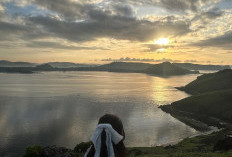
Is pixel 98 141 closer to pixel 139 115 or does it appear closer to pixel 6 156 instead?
pixel 6 156

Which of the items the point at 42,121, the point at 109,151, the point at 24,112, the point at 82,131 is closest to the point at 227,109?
the point at 82,131

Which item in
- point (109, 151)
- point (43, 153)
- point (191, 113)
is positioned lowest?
point (191, 113)

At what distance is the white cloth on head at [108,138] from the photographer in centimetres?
554

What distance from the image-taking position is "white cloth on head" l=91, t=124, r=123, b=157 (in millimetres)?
5535

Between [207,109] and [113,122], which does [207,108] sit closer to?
[207,109]

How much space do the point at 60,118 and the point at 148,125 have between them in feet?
119

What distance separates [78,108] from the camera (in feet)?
417

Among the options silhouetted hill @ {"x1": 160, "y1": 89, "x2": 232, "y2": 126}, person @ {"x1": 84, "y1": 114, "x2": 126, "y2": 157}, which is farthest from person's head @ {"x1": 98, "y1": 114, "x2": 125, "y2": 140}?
silhouetted hill @ {"x1": 160, "y1": 89, "x2": 232, "y2": 126}

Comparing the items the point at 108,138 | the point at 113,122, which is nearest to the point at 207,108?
the point at 113,122

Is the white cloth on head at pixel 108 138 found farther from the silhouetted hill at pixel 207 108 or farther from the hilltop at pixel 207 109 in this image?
the silhouetted hill at pixel 207 108

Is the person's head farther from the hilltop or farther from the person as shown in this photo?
the hilltop

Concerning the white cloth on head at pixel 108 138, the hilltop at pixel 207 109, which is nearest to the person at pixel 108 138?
the white cloth on head at pixel 108 138

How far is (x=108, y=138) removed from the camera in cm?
555

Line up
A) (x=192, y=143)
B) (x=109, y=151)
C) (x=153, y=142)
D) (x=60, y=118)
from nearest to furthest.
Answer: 1. (x=109, y=151)
2. (x=192, y=143)
3. (x=153, y=142)
4. (x=60, y=118)
